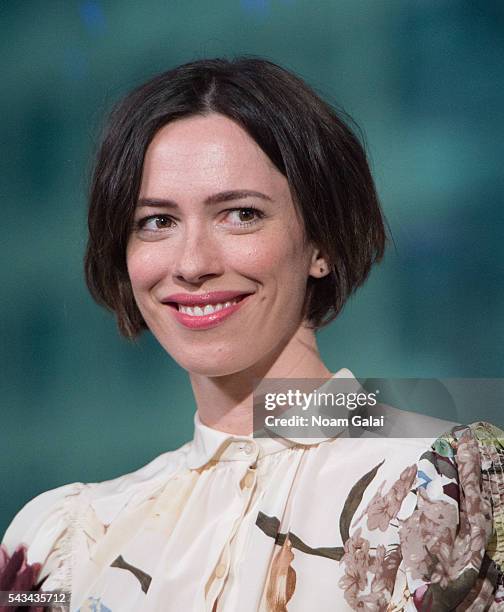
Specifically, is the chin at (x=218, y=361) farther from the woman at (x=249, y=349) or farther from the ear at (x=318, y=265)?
the ear at (x=318, y=265)

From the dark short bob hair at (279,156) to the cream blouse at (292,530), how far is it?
0.17 meters

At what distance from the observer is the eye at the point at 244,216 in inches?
62.8

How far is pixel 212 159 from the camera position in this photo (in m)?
1.59

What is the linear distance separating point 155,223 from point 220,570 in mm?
466

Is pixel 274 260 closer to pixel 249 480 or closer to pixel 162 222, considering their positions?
pixel 162 222

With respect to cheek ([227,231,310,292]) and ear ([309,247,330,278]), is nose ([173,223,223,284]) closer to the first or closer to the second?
cheek ([227,231,310,292])

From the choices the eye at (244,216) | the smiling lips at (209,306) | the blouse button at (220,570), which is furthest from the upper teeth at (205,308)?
the blouse button at (220,570)

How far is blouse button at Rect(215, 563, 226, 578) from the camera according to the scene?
156cm

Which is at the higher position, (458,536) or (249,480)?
(249,480)

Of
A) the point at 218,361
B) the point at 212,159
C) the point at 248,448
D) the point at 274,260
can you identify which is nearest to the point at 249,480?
the point at 248,448

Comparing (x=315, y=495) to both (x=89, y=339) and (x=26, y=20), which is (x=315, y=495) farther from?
(x=26, y=20)

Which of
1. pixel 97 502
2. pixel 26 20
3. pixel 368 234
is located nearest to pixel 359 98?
pixel 368 234

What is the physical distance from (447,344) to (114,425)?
52cm

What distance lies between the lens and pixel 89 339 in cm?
185
